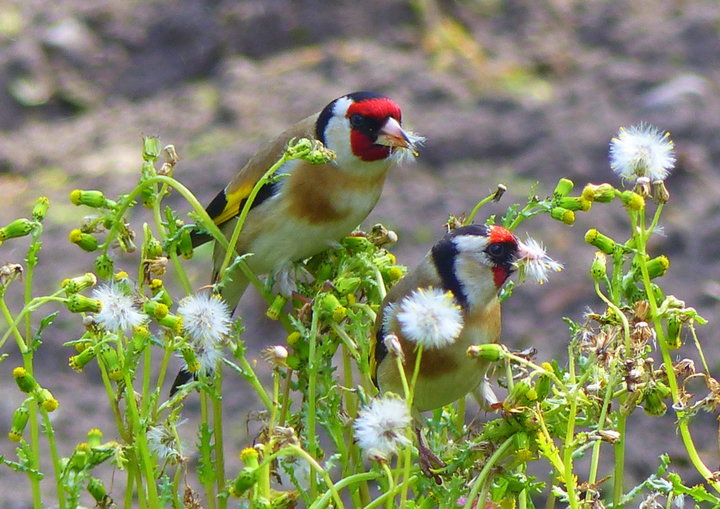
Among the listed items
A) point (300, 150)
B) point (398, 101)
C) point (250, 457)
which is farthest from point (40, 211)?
point (398, 101)

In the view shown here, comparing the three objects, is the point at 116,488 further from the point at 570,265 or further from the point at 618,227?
the point at 618,227

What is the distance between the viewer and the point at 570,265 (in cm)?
345

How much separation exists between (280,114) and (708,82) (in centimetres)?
161

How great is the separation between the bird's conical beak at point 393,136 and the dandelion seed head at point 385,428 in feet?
3.02

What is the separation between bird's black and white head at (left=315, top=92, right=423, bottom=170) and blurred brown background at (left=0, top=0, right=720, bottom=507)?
3.73ft

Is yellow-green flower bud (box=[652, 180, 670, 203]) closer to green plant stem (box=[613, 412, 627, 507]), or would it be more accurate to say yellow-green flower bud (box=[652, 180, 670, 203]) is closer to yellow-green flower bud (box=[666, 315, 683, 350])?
yellow-green flower bud (box=[666, 315, 683, 350])

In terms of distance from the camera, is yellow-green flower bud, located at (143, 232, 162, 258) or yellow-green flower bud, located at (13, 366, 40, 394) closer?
yellow-green flower bud, located at (13, 366, 40, 394)

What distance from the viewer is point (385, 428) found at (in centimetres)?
121

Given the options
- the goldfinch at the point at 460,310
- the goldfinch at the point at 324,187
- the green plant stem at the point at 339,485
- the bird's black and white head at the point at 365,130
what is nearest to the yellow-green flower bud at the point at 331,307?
the goldfinch at the point at 460,310

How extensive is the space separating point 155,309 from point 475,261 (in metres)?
0.54

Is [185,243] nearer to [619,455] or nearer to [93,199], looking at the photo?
[93,199]

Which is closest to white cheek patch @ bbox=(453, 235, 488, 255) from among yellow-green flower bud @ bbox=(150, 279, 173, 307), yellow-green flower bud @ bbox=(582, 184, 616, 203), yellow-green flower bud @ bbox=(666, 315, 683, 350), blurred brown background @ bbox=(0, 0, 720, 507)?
yellow-green flower bud @ bbox=(582, 184, 616, 203)

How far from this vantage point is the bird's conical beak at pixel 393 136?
208 cm

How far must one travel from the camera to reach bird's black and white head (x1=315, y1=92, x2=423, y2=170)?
2139mm
